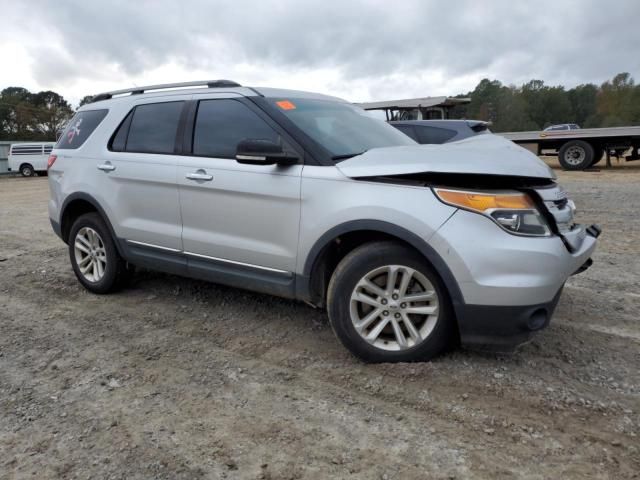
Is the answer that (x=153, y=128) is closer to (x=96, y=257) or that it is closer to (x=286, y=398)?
(x=96, y=257)

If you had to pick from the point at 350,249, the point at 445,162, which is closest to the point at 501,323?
the point at 445,162

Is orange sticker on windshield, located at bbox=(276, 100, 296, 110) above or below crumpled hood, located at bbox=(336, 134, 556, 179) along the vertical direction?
above

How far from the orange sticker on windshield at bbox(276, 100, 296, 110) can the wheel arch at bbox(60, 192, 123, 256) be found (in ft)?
6.36

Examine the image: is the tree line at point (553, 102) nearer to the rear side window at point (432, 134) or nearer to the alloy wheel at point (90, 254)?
the rear side window at point (432, 134)

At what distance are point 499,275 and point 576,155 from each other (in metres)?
16.4

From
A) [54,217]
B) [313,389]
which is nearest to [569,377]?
[313,389]

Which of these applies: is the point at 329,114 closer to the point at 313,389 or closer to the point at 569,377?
the point at 313,389

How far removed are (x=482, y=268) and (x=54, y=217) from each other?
13.8 feet

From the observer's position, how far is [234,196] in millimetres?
3609

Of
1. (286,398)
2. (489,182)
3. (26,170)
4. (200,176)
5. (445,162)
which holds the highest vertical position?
(445,162)

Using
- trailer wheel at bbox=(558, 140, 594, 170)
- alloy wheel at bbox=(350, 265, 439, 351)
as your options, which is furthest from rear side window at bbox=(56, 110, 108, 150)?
trailer wheel at bbox=(558, 140, 594, 170)

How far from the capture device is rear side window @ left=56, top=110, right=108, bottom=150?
472 centimetres

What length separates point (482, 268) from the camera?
9.09ft

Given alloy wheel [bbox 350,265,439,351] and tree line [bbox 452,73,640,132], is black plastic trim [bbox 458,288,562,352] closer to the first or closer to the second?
alloy wheel [bbox 350,265,439,351]
